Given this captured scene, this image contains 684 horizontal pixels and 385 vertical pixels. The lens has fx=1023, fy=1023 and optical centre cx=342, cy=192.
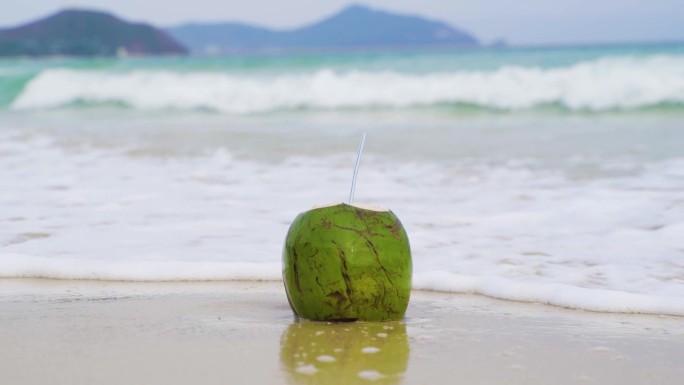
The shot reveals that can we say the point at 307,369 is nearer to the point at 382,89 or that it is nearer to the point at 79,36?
the point at 382,89

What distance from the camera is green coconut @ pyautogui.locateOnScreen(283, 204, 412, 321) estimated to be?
2.99 metres

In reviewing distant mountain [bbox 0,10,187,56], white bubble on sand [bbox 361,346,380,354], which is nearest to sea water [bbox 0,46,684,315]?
white bubble on sand [bbox 361,346,380,354]

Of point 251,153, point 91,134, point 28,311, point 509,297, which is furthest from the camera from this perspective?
point 91,134

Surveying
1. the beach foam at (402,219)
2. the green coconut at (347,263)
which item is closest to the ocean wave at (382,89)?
the beach foam at (402,219)

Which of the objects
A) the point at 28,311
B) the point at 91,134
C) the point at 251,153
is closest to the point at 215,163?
the point at 251,153

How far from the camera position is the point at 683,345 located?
3086 millimetres

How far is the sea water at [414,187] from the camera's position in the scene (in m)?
4.18

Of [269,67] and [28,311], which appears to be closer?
[28,311]

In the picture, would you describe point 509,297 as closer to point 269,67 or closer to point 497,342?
point 497,342

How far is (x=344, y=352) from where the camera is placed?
2838 mm

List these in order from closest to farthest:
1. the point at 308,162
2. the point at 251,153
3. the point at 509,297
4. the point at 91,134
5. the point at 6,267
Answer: the point at 509,297 < the point at 6,267 < the point at 308,162 < the point at 251,153 < the point at 91,134

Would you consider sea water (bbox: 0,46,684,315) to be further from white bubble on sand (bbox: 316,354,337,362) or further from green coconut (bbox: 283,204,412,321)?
white bubble on sand (bbox: 316,354,337,362)

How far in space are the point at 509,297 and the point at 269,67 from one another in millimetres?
18008

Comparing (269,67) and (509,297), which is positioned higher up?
(269,67)
